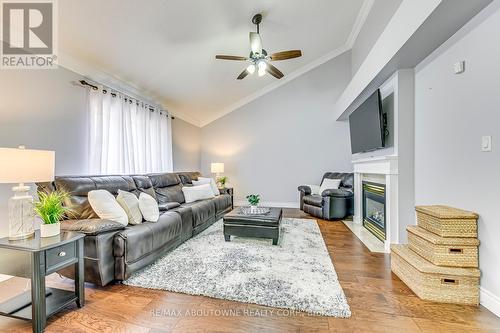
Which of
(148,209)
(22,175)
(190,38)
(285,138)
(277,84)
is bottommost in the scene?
(148,209)

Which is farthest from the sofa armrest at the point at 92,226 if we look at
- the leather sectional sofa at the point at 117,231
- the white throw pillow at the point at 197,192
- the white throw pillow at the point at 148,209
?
the white throw pillow at the point at 197,192

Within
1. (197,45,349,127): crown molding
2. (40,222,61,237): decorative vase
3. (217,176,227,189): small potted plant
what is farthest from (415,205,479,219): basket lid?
(197,45,349,127): crown molding

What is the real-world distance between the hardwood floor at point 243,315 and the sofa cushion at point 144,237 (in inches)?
12.1

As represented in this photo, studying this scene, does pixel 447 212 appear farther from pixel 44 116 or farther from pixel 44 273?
pixel 44 116

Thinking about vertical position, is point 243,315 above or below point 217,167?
below

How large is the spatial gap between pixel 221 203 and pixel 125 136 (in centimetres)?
207

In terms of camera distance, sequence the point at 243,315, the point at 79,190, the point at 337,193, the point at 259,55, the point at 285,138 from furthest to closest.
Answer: the point at 285,138 < the point at 337,193 < the point at 259,55 < the point at 79,190 < the point at 243,315

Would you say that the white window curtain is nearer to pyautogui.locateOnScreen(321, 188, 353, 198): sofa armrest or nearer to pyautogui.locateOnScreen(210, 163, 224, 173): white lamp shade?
pyautogui.locateOnScreen(210, 163, 224, 173): white lamp shade

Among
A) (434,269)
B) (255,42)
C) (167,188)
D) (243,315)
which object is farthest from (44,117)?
(434,269)

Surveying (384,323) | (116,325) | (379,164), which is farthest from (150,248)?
(379,164)

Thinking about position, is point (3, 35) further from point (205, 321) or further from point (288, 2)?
point (288, 2)

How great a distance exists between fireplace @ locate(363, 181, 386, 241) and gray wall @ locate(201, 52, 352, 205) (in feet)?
5.73

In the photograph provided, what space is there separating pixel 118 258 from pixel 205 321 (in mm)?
1038

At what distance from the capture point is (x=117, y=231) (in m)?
2.13
